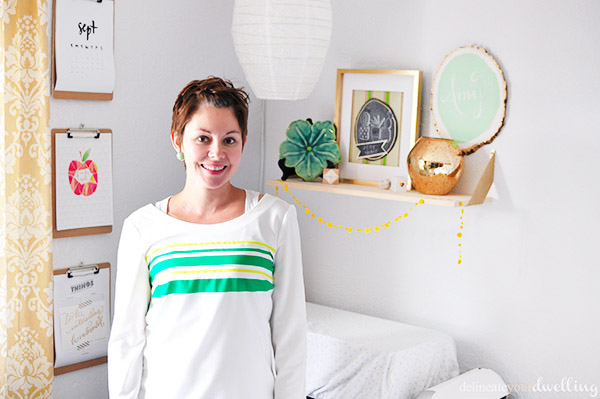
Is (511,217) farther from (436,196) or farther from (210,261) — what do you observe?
(210,261)

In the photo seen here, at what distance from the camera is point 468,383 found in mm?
2139

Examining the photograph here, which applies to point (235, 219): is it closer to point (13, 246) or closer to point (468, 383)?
point (13, 246)

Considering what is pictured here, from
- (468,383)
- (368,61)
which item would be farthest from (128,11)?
(468,383)

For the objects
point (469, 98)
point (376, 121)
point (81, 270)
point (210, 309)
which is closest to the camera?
point (210, 309)

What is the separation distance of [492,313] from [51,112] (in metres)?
1.61

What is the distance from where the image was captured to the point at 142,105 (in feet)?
8.27

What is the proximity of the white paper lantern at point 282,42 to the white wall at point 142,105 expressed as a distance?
0.55m

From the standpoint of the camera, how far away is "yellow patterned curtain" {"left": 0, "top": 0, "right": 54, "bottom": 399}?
204 centimetres

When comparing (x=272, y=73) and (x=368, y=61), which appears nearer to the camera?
(x=272, y=73)

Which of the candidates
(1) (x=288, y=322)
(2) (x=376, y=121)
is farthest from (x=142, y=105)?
(1) (x=288, y=322)

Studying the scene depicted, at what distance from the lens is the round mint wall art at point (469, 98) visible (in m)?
2.18

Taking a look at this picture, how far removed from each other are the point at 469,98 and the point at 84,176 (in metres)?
1.33

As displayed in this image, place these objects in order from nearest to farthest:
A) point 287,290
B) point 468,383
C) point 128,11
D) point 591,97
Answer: point 287,290
point 591,97
point 468,383
point 128,11

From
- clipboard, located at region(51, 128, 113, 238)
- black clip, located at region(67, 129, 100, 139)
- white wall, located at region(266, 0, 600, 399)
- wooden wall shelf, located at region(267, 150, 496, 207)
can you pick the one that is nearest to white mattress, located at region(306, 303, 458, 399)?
white wall, located at region(266, 0, 600, 399)
